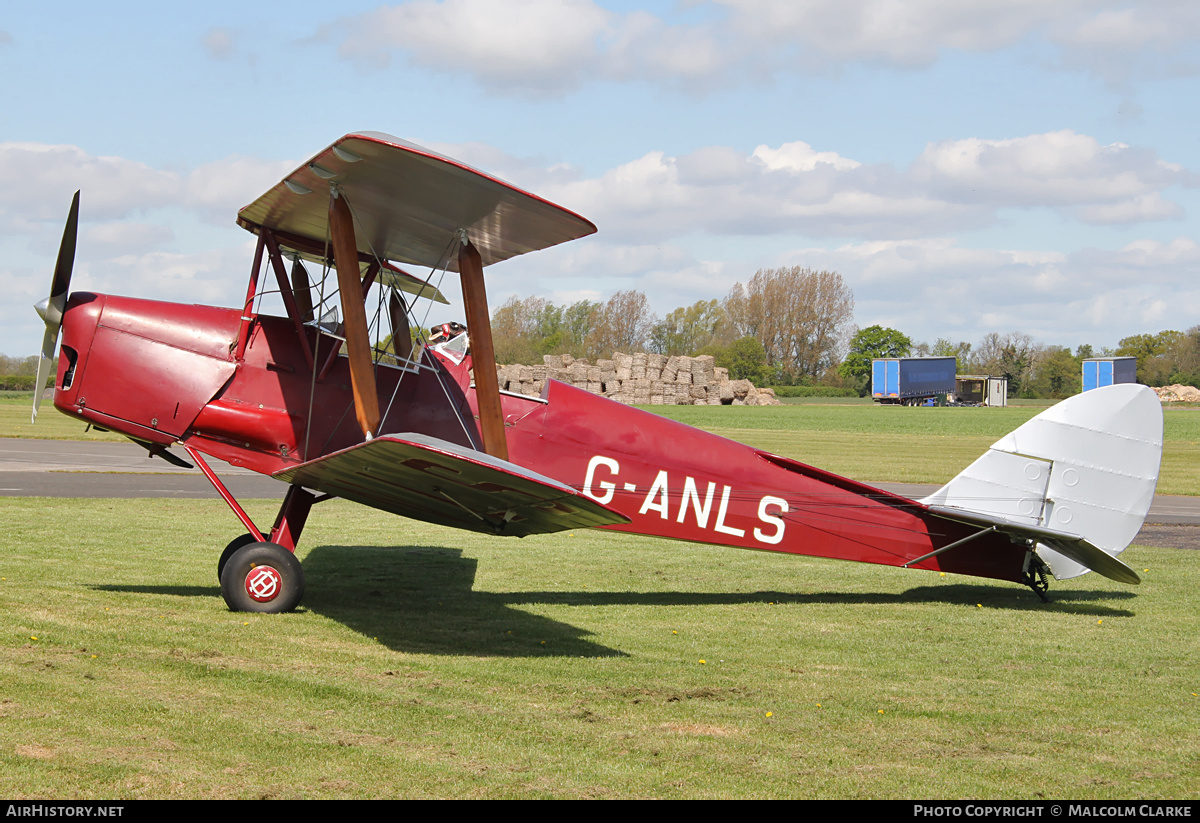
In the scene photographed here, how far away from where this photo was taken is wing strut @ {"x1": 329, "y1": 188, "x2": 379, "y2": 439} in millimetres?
6277

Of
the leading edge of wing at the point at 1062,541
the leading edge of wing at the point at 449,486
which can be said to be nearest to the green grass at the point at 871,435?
the leading edge of wing at the point at 1062,541

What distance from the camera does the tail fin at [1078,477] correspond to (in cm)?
780

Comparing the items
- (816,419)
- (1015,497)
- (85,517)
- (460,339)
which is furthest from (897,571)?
(816,419)

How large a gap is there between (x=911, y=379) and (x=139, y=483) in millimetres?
73336

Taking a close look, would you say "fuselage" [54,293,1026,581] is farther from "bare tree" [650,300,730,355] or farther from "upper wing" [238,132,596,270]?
"bare tree" [650,300,730,355]

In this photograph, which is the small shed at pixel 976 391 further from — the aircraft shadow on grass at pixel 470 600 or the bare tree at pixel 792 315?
the aircraft shadow on grass at pixel 470 600

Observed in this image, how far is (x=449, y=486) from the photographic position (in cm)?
581

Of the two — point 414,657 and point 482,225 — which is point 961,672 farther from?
point 482,225

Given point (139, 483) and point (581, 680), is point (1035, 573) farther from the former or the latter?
point (139, 483)

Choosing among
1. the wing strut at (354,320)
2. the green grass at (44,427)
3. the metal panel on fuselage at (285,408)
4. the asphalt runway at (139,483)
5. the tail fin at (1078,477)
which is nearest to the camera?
the wing strut at (354,320)

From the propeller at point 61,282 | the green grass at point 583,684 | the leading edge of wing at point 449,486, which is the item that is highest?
the propeller at point 61,282

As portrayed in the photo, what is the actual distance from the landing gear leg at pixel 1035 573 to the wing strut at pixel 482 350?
4757mm

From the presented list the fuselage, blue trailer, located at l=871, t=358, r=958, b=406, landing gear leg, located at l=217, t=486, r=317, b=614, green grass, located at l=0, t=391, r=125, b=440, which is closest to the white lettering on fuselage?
the fuselage

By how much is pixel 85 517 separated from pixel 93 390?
5890 mm
